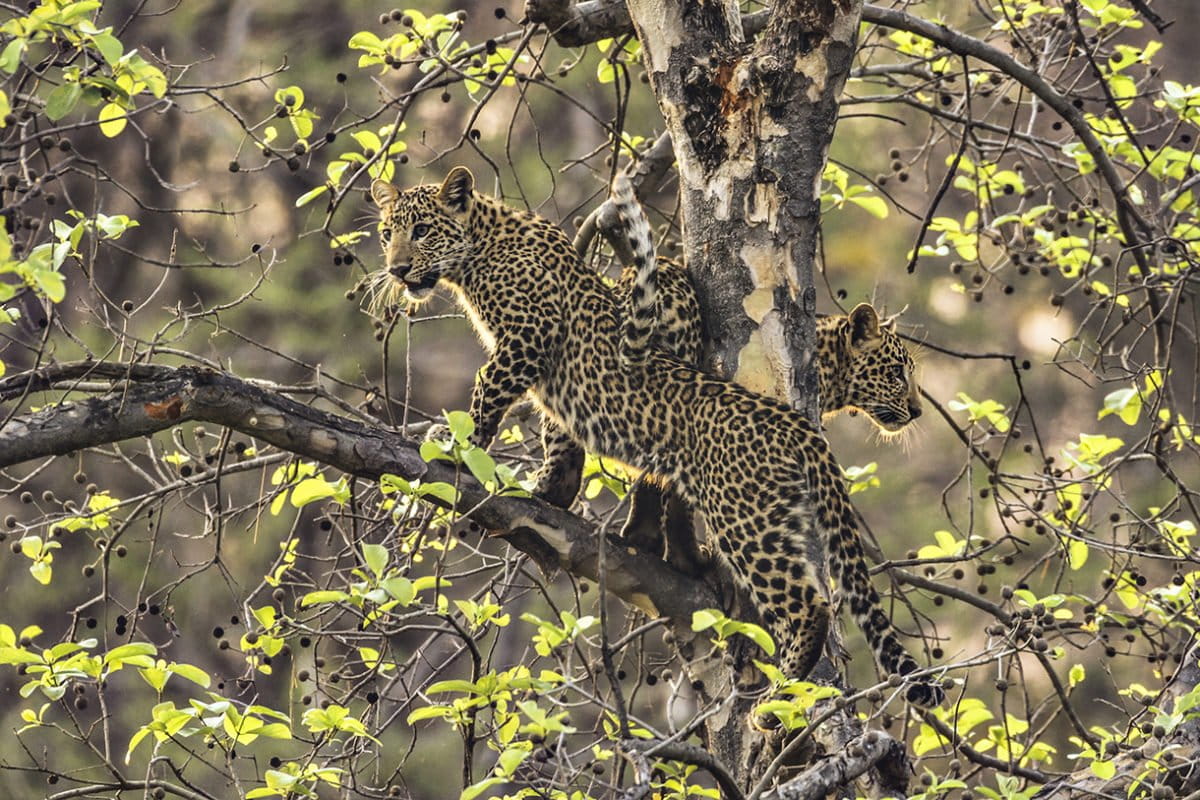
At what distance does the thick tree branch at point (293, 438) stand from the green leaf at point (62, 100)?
69 centimetres

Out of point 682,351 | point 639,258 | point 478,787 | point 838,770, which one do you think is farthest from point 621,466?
point 478,787

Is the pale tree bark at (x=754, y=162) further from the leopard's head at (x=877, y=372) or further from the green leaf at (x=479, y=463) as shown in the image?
the green leaf at (x=479, y=463)

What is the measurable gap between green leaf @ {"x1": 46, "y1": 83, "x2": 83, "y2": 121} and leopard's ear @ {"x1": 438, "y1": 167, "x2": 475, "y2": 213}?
254 cm

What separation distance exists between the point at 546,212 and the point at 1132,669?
7.85m

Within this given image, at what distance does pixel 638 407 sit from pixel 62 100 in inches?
93.8

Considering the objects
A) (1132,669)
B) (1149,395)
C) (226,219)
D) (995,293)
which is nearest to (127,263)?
(226,219)

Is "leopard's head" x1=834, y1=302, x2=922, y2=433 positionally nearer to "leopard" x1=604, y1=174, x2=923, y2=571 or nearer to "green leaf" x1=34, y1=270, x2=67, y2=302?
"leopard" x1=604, y1=174, x2=923, y2=571

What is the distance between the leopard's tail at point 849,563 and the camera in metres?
5.64

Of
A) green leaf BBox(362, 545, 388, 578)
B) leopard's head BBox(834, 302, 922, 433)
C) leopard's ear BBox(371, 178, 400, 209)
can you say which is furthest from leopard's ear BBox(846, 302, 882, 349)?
green leaf BBox(362, 545, 388, 578)

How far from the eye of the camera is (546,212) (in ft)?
59.4

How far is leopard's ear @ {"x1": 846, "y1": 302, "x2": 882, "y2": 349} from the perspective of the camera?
6.81 meters

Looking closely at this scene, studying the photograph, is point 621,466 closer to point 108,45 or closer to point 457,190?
point 457,190

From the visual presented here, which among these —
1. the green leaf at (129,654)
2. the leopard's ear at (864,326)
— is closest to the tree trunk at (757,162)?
the leopard's ear at (864,326)

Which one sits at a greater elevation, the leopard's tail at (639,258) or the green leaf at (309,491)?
the leopard's tail at (639,258)
